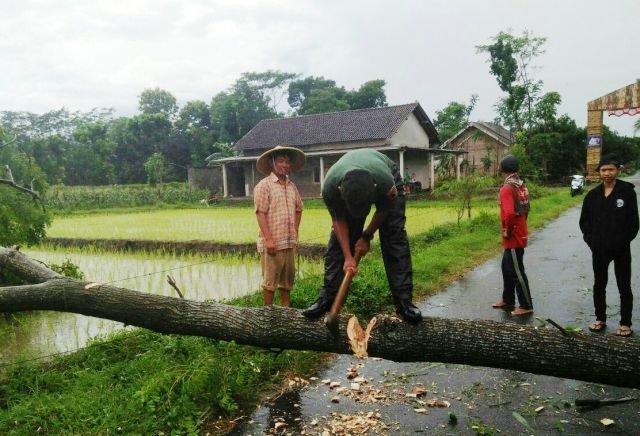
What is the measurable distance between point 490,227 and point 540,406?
8997 mm

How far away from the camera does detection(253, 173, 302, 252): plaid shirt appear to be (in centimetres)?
512

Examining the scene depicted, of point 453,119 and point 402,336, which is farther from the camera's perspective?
point 453,119

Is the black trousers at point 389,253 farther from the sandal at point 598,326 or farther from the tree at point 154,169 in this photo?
the tree at point 154,169

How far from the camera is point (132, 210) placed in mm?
24703

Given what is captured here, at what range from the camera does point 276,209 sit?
203 inches

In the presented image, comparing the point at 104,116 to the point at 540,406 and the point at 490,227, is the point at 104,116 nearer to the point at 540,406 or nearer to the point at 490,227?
the point at 490,227

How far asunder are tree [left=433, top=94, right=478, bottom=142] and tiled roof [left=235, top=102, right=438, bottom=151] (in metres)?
5.82

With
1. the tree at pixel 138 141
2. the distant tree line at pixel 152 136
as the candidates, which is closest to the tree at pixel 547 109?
the distant tree line at pixel 152 136

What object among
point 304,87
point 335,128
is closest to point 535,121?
point 335,128

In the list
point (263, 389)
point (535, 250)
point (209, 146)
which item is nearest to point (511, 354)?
point (263, 389)

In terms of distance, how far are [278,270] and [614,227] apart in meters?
3.22

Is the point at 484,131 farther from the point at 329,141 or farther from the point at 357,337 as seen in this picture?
the point at 357,337

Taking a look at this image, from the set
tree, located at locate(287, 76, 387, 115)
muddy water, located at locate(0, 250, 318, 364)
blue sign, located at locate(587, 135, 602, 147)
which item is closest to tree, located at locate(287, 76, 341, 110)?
tree, located at locate(287, 76, 387, 115)

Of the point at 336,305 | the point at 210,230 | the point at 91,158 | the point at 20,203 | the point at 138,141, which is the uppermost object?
the point at 138,141
